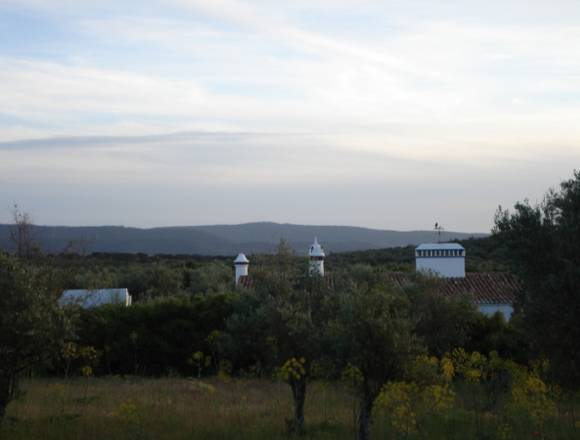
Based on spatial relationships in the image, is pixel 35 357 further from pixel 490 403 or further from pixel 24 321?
pixel 490 403

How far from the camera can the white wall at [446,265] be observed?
3338 centimetres

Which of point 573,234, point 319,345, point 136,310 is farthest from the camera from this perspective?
point 136,310

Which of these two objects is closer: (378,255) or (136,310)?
(136,310)

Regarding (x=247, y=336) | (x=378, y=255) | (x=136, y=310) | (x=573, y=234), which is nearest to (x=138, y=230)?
(x=378, y=255)

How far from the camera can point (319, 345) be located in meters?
11.8

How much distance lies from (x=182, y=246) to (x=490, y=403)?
75664 millimetres

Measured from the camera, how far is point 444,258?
112 ft

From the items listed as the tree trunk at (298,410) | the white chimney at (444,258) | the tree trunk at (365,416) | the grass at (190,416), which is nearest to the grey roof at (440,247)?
the white chimney at (444,258)

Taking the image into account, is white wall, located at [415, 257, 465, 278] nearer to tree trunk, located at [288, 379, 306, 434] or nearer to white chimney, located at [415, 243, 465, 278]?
white chimney, located at [415, 243, 465, 278]

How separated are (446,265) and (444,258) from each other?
353 mm

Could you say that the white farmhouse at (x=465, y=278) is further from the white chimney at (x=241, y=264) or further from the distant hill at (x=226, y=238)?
the distant hill at (x=226, y=238)

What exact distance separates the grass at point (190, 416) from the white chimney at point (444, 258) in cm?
1674

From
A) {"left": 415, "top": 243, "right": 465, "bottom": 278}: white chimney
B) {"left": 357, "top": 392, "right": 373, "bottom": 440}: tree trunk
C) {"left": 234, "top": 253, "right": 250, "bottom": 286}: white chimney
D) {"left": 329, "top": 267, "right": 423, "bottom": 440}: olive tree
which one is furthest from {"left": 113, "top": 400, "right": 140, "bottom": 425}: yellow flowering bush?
{"left": 234, "top": 253, "right": 250, "bottom": 286}: white chimney

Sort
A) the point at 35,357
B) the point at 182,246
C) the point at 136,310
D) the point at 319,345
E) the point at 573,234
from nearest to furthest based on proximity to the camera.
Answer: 1. the point at 573,234
2. the point at 319,345
3. the point at 35,357
4. the point at 136,310
5. the point at 182,246
